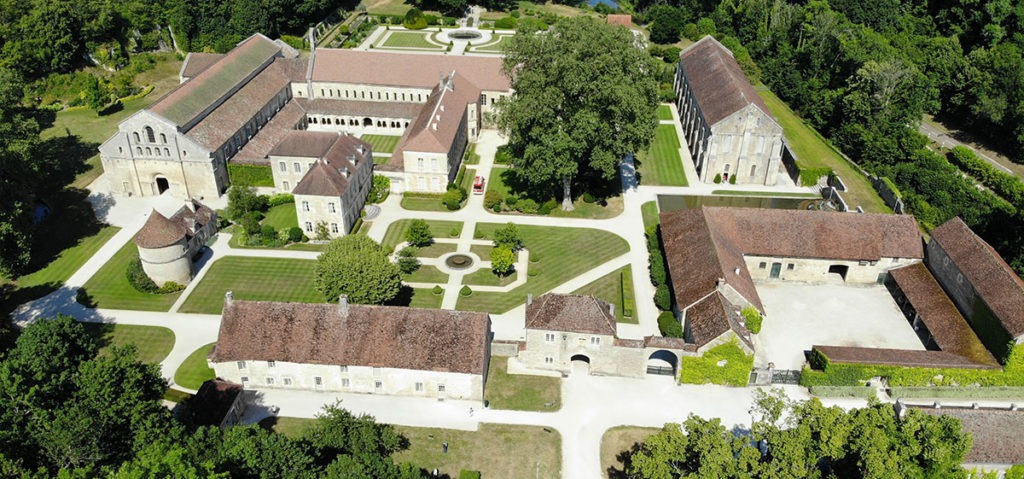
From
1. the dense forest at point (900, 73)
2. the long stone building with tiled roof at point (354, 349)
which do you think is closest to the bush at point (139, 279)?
the long stone building with tiled roof at point (354, 349)

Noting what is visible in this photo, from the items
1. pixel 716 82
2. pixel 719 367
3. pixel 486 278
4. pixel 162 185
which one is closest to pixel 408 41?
pixel 716 82

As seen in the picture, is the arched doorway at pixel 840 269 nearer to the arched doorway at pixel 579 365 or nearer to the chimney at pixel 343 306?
the arched doorway at pixel 579 365

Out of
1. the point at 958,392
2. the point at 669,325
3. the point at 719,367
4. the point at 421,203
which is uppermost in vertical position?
the point at 719,367

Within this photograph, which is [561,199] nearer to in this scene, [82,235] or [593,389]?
[593,389]

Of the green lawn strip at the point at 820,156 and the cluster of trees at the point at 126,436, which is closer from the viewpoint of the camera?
the cluster of trees at the point at 126,436

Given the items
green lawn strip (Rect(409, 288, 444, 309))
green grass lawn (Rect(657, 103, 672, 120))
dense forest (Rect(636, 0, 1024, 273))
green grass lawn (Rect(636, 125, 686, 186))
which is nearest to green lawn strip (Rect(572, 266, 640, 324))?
green lawn strip (Rect(409, 288, 444, 309))

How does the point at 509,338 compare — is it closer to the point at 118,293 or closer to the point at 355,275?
the point at 355,275

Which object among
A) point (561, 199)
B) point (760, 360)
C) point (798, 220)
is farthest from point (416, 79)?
point (760, 360)
